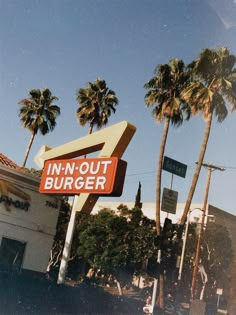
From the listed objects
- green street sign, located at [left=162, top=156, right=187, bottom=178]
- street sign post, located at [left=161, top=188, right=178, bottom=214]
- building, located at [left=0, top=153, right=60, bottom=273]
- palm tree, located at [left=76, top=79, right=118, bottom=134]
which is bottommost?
building, located at [left=0, top=153, right=60, bottom=273]

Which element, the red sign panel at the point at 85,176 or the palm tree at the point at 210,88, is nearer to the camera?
the red sign panel at the point at 85,176

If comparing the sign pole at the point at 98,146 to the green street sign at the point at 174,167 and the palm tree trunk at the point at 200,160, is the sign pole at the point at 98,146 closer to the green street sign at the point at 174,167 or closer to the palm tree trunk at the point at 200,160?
the green street sign at the point at 174,167

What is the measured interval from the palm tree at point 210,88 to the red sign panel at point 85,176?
40.8 ft

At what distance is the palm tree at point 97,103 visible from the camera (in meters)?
36.0

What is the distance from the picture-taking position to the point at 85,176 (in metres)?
19.5

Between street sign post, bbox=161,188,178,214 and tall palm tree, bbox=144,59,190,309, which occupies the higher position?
tall palm tree, bbox=144,59,190,309

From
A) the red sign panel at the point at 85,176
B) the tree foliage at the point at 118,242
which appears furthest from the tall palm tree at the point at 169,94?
the red sign panel at the point at 85,176

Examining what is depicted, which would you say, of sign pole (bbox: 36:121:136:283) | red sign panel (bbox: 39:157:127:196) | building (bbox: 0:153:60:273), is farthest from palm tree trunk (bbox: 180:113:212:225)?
red sign panel (bbox: 39:157:127:196)

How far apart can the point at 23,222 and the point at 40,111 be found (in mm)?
15841

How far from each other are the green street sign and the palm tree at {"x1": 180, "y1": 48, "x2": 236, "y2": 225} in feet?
34.3

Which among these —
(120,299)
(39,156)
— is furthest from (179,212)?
(39,156)

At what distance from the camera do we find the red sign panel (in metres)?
17.8

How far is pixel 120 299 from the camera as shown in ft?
83.7

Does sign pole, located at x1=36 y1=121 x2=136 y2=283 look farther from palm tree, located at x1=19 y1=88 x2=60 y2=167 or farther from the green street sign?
palm tree, located at x1=19 y1=88 x2=60 y2=167
